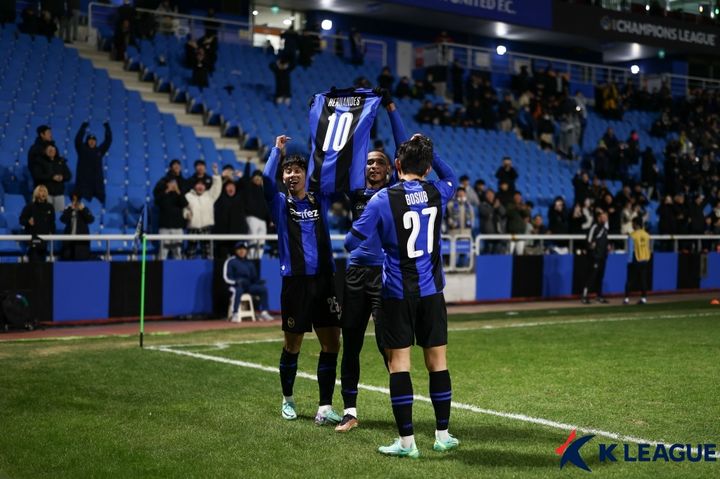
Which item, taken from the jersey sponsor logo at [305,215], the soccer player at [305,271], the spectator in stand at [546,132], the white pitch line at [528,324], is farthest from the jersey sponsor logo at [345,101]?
the spectator in stand at [546,132]

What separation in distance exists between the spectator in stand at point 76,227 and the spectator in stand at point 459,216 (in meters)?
7.64

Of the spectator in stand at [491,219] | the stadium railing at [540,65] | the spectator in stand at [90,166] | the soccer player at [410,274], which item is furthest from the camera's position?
the stadium railing at [540,65]

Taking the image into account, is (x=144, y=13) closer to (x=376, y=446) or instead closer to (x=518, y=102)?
(x=518, y=102)

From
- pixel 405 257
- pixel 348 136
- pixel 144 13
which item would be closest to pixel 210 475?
pixel 405 257

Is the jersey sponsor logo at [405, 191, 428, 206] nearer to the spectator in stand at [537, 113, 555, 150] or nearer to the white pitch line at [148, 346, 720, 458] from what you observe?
the white pitch line at [148, 346, 720, 458]

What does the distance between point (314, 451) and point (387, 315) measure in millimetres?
1090

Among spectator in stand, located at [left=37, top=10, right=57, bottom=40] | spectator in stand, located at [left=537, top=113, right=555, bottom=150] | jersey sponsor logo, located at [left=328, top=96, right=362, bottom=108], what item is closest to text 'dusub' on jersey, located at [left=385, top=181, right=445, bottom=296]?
jersey sponsor logo, located at [left=328, top=96, right=362, bottom=108]

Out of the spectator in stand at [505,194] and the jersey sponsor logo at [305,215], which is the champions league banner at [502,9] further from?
the jersey sponsor logo at [305,215]

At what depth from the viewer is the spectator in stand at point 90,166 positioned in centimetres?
1781

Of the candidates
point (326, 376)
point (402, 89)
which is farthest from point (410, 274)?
point (402, 89)

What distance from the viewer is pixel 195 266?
17109mm

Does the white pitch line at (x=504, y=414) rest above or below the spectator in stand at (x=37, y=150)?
below

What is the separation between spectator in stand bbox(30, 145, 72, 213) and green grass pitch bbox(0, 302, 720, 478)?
171 inches

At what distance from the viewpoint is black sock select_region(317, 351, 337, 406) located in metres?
7.99
